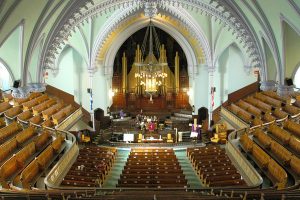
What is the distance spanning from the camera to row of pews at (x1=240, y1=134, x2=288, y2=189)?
484 inches

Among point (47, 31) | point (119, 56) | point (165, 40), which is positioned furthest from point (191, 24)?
point (47, 31)

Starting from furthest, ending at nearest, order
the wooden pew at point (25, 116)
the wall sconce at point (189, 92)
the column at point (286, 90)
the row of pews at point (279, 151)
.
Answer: the wall sconce at point (189, 92), the wooden pew at point (25, 116), the column at point (286, 90), the row of pews at point (279, 151)

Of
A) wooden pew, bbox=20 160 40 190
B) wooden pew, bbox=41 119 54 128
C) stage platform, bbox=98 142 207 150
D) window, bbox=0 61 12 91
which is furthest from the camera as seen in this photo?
window, bbox=0 61 12 91

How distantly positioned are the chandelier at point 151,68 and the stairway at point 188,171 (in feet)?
23.2

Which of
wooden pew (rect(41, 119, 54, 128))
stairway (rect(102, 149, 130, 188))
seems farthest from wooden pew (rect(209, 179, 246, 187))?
wooden pew (rect(41, 119, 54, 128))

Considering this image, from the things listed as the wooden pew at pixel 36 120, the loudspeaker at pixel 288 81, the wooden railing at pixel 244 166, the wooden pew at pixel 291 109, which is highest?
the loudspeaker at pixel 288 81

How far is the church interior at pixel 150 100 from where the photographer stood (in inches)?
520

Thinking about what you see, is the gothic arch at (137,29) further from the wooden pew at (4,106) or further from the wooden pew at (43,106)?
the wooden pew at (4,106)

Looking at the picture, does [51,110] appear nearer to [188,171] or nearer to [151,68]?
[151,68]

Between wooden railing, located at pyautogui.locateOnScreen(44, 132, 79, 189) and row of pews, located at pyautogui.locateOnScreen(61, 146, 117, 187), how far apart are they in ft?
0.59

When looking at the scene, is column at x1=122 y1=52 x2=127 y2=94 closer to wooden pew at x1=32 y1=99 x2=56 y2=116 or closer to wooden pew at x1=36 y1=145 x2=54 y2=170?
wooden pew at x1=32 y1=99 x2=56 y2=116

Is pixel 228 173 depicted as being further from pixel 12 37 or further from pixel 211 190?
pixel 12 37

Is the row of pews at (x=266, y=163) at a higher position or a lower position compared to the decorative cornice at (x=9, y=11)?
lower

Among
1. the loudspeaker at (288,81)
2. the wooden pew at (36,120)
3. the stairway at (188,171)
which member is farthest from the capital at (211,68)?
the loudspeaker at (288,81)
